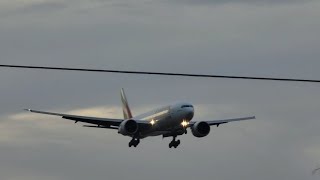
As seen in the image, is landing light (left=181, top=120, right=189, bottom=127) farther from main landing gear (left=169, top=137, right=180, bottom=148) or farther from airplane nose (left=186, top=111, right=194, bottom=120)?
main landing gear (left=169, top=137, right=180, bottom=148)

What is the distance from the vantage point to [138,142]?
115 m

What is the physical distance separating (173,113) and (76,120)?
38.1 feet

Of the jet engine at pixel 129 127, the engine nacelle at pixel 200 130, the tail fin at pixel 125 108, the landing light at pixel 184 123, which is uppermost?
the tail fin at pixel 125 108

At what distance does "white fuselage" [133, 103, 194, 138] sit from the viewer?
110875 millimetres

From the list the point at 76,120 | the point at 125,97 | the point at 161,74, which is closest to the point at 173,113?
the point at 76,120

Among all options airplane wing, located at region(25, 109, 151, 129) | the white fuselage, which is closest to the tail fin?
airplane wing, located at region(25, 109, 151, 129)

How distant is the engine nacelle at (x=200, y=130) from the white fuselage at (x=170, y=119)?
4.01 metres

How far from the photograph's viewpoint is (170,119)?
365ft

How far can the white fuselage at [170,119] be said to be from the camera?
11088 cm

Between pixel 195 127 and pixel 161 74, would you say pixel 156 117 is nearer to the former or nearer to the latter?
pixel 195 127

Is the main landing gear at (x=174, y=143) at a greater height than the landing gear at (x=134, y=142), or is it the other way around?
the landing gear at (x=134, y=142)

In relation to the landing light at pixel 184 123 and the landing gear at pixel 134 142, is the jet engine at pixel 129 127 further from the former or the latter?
the landing light at pixel 184 123

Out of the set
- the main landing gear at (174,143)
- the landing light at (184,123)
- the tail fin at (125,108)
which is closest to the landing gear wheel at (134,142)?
the main landing gear at (174,143)

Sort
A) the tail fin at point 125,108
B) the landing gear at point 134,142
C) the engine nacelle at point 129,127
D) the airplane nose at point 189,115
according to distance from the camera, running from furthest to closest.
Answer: the tail fin at point 125,108
the landing gear at point 134,142
the engine nacelle at point 129,127
the airplane nose at point 189,115
